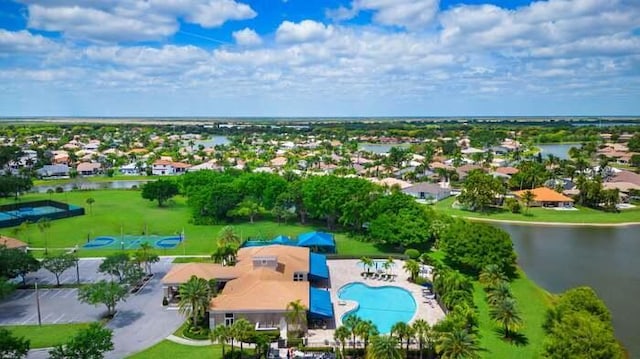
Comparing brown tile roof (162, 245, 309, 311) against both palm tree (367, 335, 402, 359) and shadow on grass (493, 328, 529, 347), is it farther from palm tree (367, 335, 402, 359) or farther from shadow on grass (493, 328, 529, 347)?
shadow on grass (493, 328, 529, 347)

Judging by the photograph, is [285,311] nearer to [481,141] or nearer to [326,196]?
[326,196]

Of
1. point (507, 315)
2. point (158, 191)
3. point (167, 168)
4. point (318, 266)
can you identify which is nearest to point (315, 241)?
point (318, 266)

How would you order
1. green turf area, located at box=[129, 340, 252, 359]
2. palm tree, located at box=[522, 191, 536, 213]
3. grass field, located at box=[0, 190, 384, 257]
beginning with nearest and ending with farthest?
green turf area, located at box=[129, 340, 252, 359] → grass field, located at box=[0, 190, 384, 257] → palm tree, located at box=[522, 191, 536, 213]

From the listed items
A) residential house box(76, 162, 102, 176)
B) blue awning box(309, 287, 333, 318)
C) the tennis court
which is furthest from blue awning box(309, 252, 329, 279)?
residential house box(76, 162, 102, 176)

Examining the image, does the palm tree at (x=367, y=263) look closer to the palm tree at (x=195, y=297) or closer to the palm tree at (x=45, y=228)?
the palm tree at (x=195, y=297)

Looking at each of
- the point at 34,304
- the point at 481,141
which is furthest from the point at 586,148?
the point at 34,304
